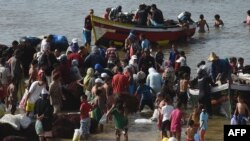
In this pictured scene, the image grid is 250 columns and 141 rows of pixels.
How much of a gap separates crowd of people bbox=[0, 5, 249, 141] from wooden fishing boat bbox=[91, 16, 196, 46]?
230 inches

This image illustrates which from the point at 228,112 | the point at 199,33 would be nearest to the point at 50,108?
the point at 228,112

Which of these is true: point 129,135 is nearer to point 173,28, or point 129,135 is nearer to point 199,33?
point 173,28

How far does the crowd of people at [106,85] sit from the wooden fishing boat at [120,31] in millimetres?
5849

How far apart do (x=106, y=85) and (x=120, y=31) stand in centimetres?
1106

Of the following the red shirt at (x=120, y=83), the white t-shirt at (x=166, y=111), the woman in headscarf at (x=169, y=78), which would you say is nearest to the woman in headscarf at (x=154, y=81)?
the woman in headscarf at (x=169, y=78)

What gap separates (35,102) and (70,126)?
1068 millimetres

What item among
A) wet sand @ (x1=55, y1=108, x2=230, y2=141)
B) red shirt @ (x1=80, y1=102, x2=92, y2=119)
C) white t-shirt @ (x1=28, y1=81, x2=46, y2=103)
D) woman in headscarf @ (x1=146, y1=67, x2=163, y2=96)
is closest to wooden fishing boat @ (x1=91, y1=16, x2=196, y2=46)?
woman in headscarf @ (x1=146, y1=67, x2=163, y2=96)

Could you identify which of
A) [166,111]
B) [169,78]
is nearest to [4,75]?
[169,78]

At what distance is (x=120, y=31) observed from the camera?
30047 millimetres

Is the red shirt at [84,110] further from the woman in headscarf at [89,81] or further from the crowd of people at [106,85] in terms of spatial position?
the woman in headscarf at [89,81]

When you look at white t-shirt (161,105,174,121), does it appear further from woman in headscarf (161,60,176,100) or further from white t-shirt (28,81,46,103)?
white t-shirt (28,81,46,103)

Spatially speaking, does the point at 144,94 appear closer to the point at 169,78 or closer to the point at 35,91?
the point at 169,78

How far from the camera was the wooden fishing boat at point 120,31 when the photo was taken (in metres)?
29.7

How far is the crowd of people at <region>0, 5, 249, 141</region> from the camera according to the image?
17.1 metres
